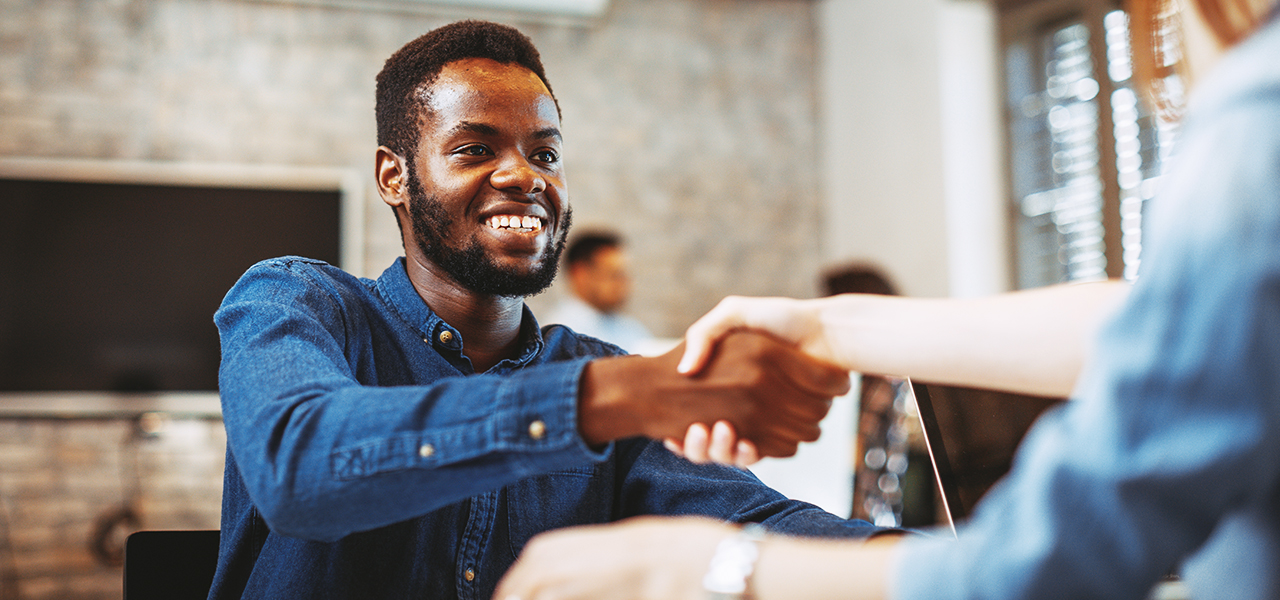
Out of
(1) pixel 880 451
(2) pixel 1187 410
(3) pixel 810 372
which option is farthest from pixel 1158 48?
(1) pixel 880 451

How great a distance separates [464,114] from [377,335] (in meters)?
0.31

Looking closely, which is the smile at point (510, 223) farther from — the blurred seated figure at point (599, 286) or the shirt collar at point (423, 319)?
the blurred seated figure at point (599, 286)

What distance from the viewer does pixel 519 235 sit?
3.98 ft

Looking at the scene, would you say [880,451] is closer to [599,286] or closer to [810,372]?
[599,286]

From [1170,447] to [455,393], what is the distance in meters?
0.49

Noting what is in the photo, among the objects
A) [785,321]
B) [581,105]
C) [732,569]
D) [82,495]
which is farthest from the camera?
[581,105]

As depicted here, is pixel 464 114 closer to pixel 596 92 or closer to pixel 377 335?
pixel 377 335

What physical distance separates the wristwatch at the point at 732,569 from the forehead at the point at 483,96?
2.66ft

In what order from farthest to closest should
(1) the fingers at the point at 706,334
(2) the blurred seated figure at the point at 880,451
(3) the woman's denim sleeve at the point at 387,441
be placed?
(2) the blurred seated figure at the point at 880,451, (1) the fingers at the point at 706,334, (3) the woman's denim sleeve at the point at 387,441

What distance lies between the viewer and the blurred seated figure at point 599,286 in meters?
4.24

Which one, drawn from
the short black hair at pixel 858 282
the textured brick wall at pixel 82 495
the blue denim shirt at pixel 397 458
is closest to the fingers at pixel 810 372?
the blue denim shirt at pixel 397 458

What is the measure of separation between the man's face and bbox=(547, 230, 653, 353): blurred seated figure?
2.93 metres

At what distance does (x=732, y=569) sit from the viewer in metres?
0.52

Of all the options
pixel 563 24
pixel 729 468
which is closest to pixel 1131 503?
pixel 729 468
